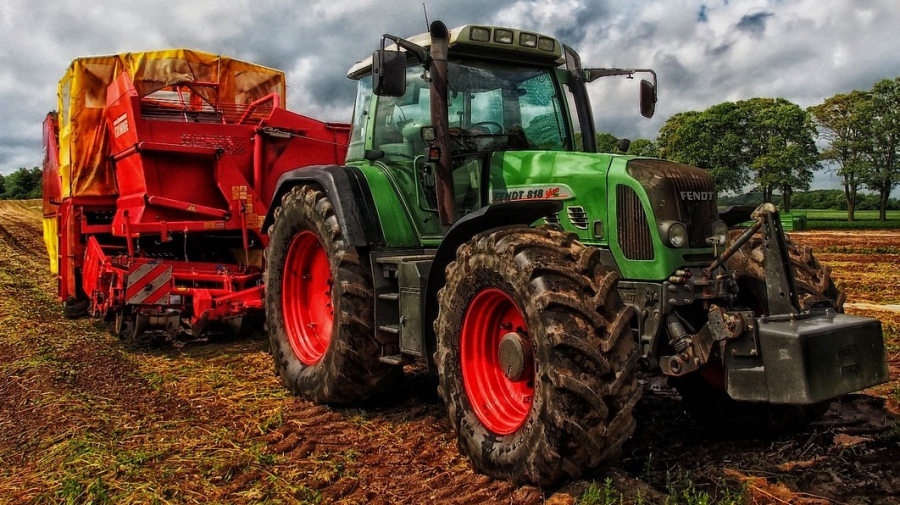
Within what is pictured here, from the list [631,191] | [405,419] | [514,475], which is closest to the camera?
[514,475]

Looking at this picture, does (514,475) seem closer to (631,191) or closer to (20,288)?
(631,191)

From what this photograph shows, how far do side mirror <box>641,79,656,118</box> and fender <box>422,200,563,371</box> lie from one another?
1.60 m

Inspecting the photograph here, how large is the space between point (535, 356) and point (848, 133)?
4972 centimetres

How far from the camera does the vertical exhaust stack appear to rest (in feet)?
15.0

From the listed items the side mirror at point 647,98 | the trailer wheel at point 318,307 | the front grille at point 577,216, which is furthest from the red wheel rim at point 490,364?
the side mirror at point 647,98

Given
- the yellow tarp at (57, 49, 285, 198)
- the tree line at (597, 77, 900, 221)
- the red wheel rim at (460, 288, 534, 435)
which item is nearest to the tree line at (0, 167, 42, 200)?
the tree line at (597, 77, 900, 221)

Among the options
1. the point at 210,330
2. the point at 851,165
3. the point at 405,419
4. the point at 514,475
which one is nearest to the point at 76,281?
the point at 210,330

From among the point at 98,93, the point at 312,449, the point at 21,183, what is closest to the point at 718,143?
the point at 98,93

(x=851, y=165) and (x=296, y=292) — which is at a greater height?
(x=851, y=165)

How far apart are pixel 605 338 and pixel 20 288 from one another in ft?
39.9

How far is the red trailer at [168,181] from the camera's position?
24.6 feet

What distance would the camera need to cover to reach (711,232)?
4121 mm

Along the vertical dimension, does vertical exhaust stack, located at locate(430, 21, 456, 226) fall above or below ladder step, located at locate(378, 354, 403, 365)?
above

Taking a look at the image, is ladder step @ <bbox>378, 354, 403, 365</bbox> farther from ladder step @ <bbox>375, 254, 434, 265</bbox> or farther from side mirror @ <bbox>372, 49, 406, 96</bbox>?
side mirror @ <bbox>372, 49, 406, 96</bbox>
